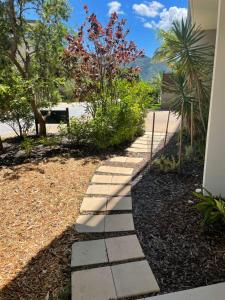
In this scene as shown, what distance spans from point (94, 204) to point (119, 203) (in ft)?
1.07

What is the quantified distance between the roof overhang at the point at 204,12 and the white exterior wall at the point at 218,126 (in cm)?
191

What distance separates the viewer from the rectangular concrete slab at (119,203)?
3.29m

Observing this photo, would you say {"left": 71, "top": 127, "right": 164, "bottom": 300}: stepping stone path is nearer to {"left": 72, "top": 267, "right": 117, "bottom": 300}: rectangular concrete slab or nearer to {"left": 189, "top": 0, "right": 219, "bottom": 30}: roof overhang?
{"left": 72, "top": 267, "right": 117, "bottom": 300}: rectangular concrete slab

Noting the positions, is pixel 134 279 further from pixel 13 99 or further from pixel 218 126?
pixel 13 99

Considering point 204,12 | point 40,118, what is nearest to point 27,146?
point 40,118

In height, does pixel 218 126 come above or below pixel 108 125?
above

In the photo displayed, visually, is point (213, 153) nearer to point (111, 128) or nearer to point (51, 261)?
point (51, 261)

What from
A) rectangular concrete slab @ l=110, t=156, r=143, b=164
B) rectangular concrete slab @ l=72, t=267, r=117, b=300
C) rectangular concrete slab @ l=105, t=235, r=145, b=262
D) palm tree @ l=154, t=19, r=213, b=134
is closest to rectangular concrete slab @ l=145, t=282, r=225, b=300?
rectangular concrete slab @ l=72, t=267, r=117, b=300

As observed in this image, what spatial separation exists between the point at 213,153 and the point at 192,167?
51.2 inches

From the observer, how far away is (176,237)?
2.66 m

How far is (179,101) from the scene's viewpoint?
14.1ft

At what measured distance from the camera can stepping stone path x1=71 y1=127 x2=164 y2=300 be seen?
201 centimetres

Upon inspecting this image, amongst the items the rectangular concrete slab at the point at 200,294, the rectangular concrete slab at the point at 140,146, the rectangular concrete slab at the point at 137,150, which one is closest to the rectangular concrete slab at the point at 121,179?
the rectangular concrete slab at the point at 137,150

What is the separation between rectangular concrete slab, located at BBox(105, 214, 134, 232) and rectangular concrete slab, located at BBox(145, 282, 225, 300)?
36.9 inches
